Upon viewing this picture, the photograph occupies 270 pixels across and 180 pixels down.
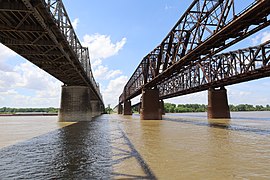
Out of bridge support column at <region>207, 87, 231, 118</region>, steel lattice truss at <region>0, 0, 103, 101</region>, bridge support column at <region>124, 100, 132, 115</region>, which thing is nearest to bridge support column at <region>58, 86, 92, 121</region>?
steel lattice truss at <region>0, 0, 103, 101</region>

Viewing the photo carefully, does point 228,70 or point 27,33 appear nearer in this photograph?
point 27,33

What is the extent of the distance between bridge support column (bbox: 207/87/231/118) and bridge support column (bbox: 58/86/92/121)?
31979 millimetres

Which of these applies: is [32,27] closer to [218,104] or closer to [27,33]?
[27,33]

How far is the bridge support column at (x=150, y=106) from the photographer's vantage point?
5319cm

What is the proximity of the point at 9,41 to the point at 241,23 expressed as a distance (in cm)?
2103

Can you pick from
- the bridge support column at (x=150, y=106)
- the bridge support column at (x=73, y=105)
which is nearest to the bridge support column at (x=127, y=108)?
the bridge support column at (x=150, y=106)

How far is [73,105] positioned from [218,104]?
37.2 metres

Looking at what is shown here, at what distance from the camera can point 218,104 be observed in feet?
209

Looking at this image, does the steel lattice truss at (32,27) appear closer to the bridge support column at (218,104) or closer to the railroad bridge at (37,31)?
the railroad bridge at (37,31)

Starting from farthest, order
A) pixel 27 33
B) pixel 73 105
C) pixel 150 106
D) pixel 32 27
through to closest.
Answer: pixel 150 106, pixel 73 105, pixel 27 33, pixel 32 27

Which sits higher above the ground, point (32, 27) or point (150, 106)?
point (32, 27)

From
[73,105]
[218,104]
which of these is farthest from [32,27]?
[218,104]

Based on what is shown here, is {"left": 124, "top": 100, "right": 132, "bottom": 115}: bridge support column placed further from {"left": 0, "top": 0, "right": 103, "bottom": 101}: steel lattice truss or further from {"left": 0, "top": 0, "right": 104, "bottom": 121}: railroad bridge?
{"left": 0, "top": 0, "right": 103, "bottom": 101}: steel lattice truss

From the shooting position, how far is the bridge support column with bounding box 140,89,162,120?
5319cm
